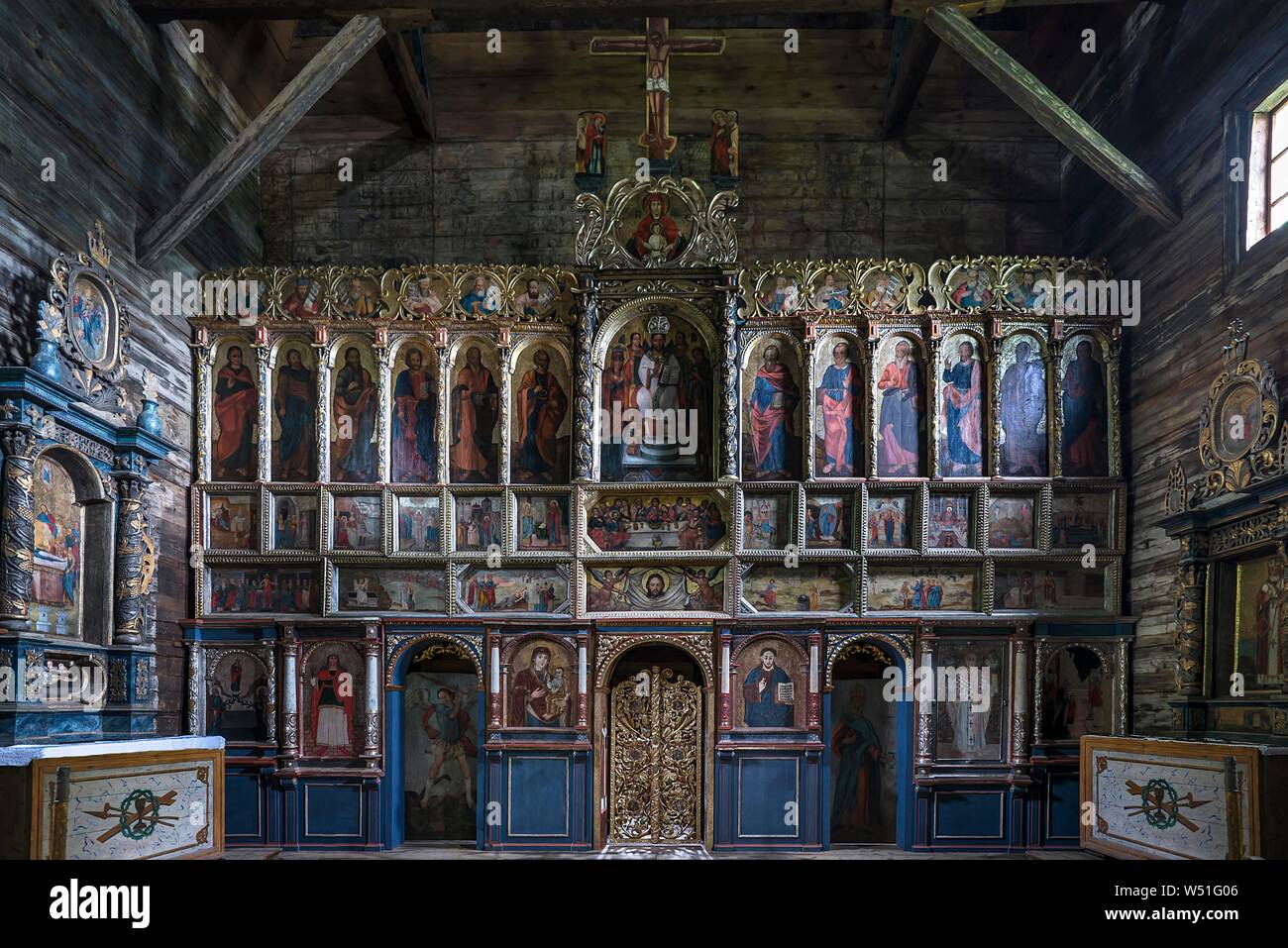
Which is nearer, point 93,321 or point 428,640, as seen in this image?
point 93,321

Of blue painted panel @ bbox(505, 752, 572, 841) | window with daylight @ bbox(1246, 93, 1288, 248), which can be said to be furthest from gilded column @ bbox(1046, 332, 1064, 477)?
blue painted panel @ bbox(505, 752, 572, 841)

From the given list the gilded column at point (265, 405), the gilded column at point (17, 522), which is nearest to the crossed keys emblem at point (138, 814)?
the gilded column at point (17, 522)

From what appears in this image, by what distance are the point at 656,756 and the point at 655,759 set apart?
0.12 ft

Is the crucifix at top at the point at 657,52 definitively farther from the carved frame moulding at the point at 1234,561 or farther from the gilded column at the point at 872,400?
the carved frame moulding at the point at 1234,561

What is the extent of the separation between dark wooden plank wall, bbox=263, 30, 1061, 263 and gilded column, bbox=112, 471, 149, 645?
522 centimetres

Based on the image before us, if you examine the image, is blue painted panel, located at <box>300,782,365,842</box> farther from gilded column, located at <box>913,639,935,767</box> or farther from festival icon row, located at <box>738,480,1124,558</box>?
gilded column, located at <box>913,639,935,767</box>

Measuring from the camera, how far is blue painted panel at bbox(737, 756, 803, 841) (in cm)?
1179

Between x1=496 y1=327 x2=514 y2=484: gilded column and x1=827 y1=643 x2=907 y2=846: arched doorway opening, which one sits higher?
x1=496 y1=327 x2=514 y2=484: gilded column

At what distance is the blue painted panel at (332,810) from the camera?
39.0ft

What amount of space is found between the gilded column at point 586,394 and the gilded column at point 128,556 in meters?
4.56

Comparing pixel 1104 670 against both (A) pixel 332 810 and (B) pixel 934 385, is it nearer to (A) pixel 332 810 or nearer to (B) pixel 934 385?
(B) pixel 934 385

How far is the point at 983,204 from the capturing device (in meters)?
14.1

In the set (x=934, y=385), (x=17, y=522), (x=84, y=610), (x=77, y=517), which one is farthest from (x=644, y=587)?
(x=17, y=522)

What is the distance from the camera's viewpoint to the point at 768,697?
476 inches
